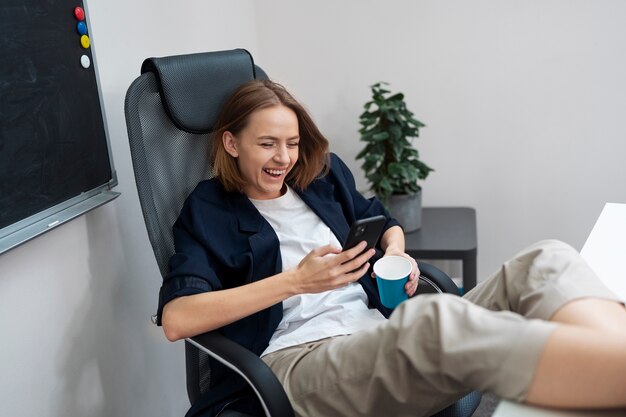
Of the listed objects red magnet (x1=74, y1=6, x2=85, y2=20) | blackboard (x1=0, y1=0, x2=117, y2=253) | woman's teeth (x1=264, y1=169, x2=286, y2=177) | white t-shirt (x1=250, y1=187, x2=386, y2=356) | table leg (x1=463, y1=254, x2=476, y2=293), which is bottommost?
table leg (x1=463, y1=254, x2=476, y2=293)

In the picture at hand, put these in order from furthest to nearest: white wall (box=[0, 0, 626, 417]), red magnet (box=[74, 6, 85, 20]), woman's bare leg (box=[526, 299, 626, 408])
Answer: white wall (box=[0, 0, 626, 417])
red magnet (box=[74, 6, 85, 20])
woman's bare leg (box=[526, 299, 626, 408])

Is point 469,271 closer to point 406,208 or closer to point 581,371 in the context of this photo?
point 406,208

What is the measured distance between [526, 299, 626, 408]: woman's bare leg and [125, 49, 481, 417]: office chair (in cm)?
44

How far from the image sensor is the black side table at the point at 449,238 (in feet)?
7.14

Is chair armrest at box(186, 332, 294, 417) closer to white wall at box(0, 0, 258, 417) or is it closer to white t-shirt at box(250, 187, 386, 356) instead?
white t-shirt at box(250, 187, 386, 356)

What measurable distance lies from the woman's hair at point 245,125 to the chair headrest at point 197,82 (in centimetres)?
4

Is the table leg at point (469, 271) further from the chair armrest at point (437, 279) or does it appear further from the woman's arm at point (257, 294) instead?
the woman's arm at point (257, 294)

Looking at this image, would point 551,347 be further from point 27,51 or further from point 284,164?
point 27,51

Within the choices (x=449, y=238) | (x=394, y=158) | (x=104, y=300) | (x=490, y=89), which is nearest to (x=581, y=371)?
(x=104, y=300)

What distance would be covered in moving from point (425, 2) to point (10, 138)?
1726mm

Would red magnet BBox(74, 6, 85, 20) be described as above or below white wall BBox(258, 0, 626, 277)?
above

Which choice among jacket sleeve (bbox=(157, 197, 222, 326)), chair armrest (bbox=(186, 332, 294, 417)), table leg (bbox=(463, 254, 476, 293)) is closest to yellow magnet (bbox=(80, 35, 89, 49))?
A: jacket sleeve (bbox=(157, 197, 222, 326))

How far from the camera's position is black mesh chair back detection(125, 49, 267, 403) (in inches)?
56.0

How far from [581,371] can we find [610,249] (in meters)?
0.57
